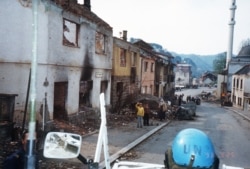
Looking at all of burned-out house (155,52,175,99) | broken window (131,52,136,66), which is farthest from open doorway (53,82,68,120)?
burned-out house (155,52,175,99)

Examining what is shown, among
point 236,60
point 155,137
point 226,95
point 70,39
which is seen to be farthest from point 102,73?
point 236,60

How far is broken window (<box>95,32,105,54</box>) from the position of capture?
20.8m

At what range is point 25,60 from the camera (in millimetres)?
13445

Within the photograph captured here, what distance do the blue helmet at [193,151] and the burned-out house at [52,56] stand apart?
8778 millimetres

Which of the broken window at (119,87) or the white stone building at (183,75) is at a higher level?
the white stone building at (183,75)

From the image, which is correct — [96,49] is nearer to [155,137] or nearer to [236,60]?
[155,137]

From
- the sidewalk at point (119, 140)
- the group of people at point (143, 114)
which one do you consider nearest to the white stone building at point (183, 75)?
the group of people at point (143, 114)

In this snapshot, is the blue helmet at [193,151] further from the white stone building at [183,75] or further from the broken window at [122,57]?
the white stone building at [183,75]

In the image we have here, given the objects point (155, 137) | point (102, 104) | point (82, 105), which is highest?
point (102, 104)

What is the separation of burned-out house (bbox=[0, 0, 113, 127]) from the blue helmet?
8778mm

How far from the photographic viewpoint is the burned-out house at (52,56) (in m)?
→ 13.4

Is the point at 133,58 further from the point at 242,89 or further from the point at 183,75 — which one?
the point at 183,75

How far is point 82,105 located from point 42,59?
642 cm

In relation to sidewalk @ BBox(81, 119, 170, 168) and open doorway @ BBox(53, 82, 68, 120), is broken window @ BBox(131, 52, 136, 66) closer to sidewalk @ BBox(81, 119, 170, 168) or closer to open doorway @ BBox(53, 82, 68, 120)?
sidewalk @ BBox(81, 119, 170, 168)
